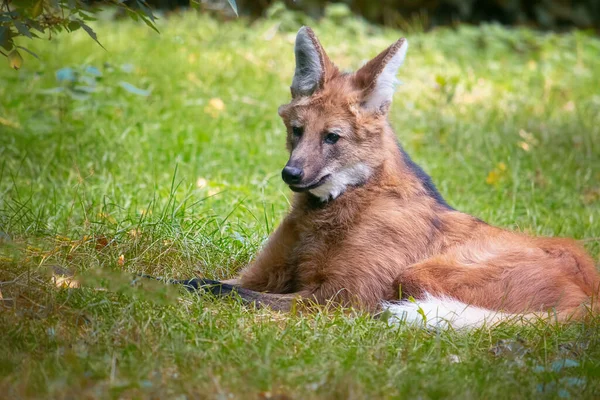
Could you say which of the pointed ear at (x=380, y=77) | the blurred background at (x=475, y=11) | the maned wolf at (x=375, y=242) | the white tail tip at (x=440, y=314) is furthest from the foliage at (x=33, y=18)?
the blurred background at (x=475, y=11)

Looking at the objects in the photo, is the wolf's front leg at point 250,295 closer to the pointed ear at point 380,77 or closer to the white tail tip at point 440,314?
the white tail tip at point 440,314

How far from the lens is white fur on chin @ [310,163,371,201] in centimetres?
334

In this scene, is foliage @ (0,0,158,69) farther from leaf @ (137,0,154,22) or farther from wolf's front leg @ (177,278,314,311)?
wolf's front leg @ (177,278,314,311)

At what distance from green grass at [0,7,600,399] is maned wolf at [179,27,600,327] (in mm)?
190

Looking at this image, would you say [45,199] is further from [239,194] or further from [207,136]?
[207,136]

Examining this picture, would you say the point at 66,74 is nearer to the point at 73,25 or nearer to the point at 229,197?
the point at 229,197

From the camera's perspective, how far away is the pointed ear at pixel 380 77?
3.32 m

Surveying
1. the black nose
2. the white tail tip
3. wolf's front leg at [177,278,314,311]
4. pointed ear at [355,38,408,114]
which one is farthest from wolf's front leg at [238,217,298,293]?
pointed ear at [355,38,408,114]

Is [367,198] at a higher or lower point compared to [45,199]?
higher

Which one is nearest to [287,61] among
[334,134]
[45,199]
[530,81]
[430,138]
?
[430,138]

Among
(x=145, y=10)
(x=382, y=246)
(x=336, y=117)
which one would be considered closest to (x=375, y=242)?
(x=382, y=246)

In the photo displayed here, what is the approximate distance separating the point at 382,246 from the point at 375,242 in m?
0.04

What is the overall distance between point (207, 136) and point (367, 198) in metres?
2.59

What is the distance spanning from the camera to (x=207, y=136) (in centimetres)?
570
